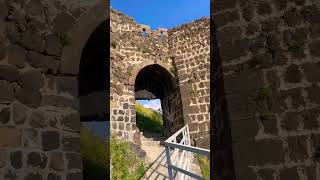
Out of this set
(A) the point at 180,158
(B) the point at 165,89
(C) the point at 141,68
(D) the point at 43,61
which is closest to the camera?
(D) the point at 43,61

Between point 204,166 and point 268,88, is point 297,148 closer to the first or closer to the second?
point 268,88

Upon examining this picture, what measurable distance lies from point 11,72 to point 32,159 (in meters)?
0.97

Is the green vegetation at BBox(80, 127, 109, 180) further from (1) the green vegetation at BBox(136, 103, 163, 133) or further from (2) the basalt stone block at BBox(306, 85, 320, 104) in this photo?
(1) the green vegetation at BBox(136, 103, 163, 133)

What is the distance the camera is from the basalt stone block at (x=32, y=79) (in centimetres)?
471

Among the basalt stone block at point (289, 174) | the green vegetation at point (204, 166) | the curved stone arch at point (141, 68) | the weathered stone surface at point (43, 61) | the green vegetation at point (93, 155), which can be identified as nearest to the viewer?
the basalt stone block at point (289, 174)

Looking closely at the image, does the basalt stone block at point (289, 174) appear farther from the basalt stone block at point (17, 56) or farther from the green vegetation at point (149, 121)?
the green vegetation at point (149, 121)

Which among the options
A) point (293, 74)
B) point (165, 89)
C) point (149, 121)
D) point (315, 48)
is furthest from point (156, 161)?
point (149, 121)

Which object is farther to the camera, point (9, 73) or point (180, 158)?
point (180, 158)

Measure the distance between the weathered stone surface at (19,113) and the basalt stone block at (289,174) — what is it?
272 cm

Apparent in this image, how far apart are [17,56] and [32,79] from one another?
300mm

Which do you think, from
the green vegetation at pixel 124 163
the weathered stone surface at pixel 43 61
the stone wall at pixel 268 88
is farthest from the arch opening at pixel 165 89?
the stone wall at pixel 268 88

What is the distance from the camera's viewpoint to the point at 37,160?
15.1 feet

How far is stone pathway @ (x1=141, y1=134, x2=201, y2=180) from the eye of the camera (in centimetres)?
978

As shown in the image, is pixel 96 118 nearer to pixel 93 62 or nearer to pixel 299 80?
pixel 93 62
